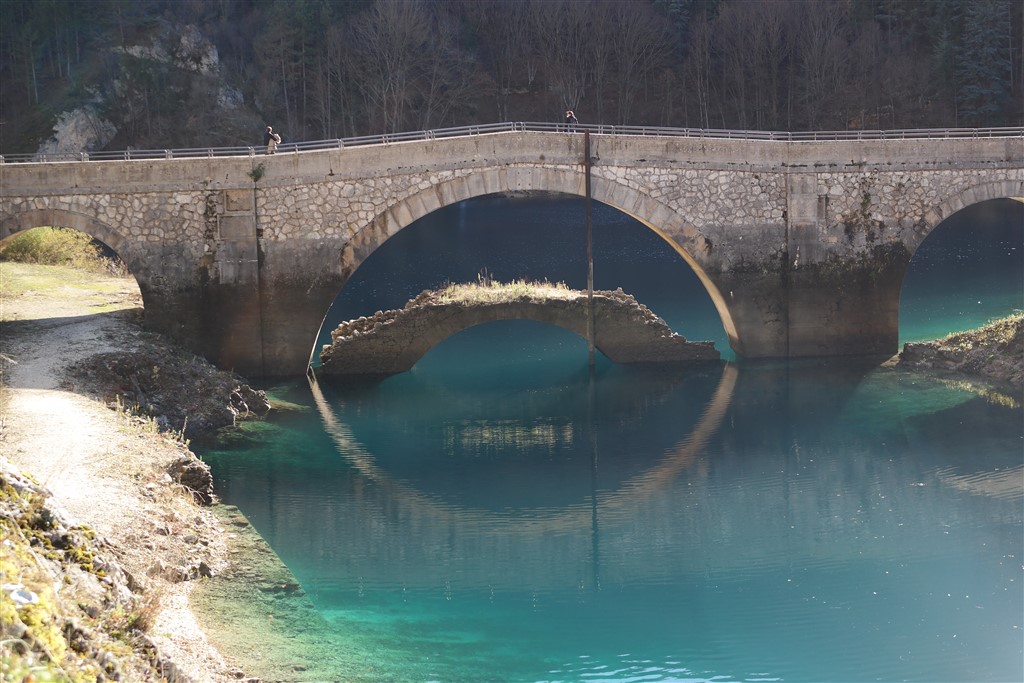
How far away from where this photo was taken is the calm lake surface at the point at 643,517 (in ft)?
46.2

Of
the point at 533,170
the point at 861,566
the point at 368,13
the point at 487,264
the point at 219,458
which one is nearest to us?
the point at 861,566

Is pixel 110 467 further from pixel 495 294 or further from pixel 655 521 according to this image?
pixel 495 294

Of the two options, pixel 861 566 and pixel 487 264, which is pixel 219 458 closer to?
pixel 861 566

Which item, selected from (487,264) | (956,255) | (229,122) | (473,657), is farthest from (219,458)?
(229,122)

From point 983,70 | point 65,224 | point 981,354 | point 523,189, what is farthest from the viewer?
point 983,70

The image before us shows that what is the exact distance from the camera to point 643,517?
19.0 m

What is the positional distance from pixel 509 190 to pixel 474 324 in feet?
11.0

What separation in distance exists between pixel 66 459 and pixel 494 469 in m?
7.70

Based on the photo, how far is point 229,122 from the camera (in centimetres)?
6438

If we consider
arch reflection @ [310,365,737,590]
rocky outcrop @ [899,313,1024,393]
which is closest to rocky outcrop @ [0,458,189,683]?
arch reflection @ [310,365,737,590]

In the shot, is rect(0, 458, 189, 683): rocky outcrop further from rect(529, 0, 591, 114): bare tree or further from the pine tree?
rect(529, 0, 591, 114): bare tree

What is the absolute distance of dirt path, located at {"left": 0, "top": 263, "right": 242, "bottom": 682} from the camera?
44.3ft

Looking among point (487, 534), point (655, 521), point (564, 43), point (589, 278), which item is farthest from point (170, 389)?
point (564, 43)

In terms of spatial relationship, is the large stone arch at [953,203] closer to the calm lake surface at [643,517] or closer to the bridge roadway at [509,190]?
the bridge roadway at [509,190]
